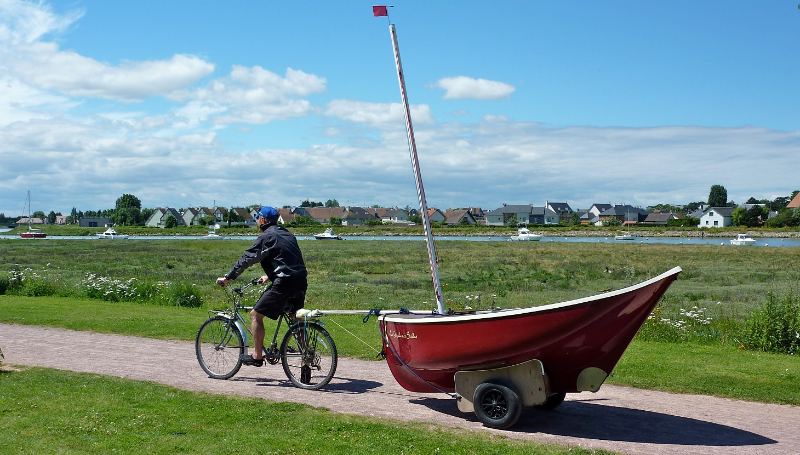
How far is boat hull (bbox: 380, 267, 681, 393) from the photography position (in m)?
6.54

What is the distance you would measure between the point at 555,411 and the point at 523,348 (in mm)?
1515

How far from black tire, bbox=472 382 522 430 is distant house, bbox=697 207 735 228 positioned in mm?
156067

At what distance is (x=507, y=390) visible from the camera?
697cm

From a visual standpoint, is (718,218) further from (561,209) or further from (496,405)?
(496,405)

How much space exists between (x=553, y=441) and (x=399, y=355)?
206 centimetres

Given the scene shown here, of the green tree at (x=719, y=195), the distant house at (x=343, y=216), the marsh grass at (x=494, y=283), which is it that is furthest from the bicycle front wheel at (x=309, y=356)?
the green tree at (x=719, y=195)

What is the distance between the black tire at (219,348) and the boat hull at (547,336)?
291 centimetres

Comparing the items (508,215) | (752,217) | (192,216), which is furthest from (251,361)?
(192,216)

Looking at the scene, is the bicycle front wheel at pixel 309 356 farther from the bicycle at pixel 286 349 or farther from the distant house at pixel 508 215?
the distant house at pixel 508 215

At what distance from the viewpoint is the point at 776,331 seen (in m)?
12.2

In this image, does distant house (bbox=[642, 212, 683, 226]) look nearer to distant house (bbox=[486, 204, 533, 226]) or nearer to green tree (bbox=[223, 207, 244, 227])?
distant house (bbox=[486, 204, 533, 226])

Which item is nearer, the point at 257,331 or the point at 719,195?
the point at 257,331

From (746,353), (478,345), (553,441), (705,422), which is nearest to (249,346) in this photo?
(478,345)

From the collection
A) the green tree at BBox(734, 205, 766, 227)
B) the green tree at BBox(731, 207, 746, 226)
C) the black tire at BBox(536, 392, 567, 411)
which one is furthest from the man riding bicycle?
the green tree at BBox(731, 207, 746, 226)
